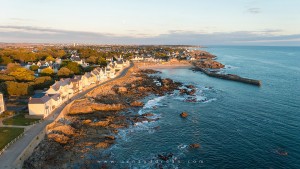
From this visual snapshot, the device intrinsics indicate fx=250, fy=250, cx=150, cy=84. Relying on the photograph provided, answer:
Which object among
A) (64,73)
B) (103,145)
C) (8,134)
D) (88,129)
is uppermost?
(64,73)

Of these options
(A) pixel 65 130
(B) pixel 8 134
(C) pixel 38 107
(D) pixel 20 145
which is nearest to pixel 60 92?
(C) pixel 38 107

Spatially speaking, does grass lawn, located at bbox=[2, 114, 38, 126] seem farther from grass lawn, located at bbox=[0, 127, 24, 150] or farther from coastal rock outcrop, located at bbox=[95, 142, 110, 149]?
coastal rock outcrop, located at bbox=[95, 142, 110, 149]

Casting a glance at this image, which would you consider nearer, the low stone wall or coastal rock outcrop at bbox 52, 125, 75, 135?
the low stone wall

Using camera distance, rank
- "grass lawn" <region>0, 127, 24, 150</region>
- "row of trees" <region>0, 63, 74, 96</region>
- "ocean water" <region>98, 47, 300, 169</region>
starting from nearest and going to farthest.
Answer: "ocean water" <region>98, 47, 300, 169</region>
"grass lawn" <region>0, 127, 24, 150</region>
"row of trees" <region>0, 63, 74, 96</region>

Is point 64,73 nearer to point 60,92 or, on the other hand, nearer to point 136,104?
point 60,92

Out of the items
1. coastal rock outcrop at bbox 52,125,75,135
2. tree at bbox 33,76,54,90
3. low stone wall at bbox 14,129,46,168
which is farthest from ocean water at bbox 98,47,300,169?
tree at bbox 33,76,54,90

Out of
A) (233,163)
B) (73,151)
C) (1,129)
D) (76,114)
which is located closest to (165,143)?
(233,163)
